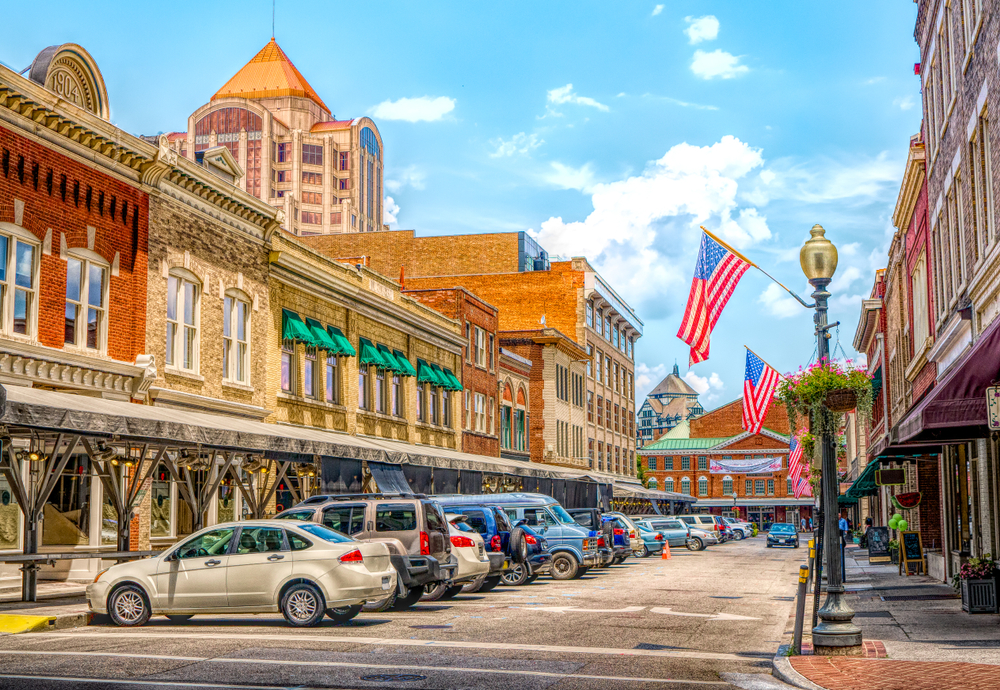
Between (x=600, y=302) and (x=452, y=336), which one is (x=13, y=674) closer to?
(x=452, y=336)

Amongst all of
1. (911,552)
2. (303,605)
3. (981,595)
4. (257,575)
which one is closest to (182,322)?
(257,575)

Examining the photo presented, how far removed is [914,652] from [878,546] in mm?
28822

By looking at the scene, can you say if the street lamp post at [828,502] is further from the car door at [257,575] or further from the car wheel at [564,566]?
the car wheel at [564,566]

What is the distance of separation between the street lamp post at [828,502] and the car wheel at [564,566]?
1401cm

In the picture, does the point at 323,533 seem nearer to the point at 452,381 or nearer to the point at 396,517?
the point at 396,517

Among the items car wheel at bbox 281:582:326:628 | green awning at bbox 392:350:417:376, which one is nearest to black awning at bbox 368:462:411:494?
green awning at bbox 392:350:417:376

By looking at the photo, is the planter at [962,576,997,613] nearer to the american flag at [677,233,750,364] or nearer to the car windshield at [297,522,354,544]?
the american flag at [677,233,750,364]

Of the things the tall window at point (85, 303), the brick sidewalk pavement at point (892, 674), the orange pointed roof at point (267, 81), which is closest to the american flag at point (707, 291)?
the brick sidewalk pavement at point (892, 674)

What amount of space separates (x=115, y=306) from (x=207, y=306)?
12.5 feet

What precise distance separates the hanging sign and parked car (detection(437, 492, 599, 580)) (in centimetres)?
1642

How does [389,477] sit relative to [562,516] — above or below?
above

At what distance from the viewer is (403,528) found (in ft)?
Result: 62.6

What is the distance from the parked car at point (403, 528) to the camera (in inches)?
735

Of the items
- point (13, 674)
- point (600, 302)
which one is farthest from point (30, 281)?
point (600, 302)
